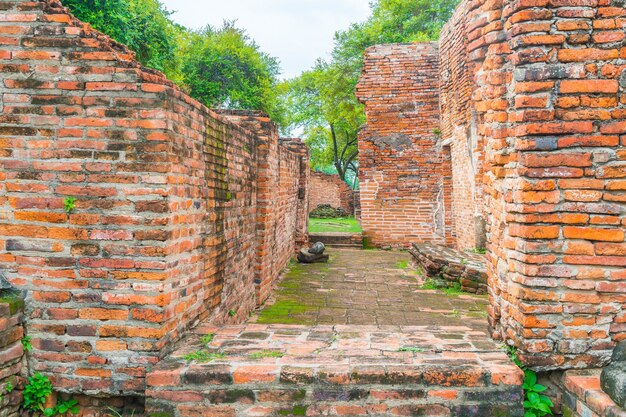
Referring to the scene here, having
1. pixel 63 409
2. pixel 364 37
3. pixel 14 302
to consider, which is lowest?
pixel 63 409

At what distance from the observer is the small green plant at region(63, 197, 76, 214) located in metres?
2.80

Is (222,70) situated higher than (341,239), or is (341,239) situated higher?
(222,70)

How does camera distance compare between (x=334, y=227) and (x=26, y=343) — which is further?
Result: (x=334, y=227)

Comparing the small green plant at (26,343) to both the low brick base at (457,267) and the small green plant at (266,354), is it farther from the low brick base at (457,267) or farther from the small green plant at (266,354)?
the low brick base at (457,267)

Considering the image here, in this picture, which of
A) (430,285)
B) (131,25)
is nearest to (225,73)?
(131,25)

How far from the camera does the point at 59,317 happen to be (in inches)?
112

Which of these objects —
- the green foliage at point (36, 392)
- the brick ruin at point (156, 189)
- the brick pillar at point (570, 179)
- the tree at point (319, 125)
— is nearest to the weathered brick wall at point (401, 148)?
the brick ruin at point (156, 189)

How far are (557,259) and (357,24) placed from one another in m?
25.5

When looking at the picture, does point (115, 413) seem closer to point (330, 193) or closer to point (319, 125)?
point (330, 193)

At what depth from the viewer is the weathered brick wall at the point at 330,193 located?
1000 inches

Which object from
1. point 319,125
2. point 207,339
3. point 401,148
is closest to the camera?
point 207,339

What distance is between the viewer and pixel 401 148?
11.6m

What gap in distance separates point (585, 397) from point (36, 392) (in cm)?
330

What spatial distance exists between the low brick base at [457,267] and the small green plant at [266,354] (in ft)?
14.6
